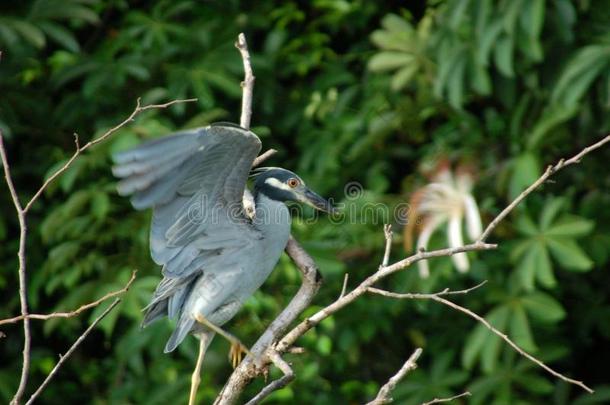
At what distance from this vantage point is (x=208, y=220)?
288cm

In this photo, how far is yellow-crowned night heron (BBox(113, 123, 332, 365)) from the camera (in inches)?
103

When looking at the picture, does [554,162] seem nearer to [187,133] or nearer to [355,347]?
[355,347]

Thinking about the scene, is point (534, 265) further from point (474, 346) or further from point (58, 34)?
point (58, 34)

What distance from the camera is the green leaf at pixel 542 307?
3998mm

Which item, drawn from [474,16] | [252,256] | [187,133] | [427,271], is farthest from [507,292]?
[187,133]

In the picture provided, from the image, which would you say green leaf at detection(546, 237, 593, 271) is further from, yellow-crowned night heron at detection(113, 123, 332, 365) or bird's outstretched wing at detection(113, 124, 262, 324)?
bird's outstretched wing at detection(113, 124, 262, 324)

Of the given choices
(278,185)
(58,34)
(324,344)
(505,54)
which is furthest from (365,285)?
(58,34)

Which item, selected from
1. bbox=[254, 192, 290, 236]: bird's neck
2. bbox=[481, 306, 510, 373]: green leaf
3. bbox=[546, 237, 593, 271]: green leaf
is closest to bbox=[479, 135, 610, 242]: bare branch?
bbox=[254, 192, 290, 236]: bird's neck

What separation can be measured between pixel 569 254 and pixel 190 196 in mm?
1724

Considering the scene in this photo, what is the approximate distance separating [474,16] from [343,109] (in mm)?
929

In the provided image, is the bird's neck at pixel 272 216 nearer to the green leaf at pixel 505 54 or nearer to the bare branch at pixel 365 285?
the bare branch at pixel 365 285

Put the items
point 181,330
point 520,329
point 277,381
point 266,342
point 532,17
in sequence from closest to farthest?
point 277,381 → point 266,342 → point 181,330 → point 532,17 → point 520,329

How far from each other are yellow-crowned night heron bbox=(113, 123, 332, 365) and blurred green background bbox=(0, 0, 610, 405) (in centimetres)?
93

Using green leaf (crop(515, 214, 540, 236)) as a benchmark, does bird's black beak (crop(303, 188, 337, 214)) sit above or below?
above
